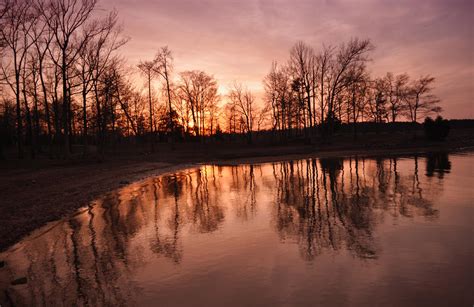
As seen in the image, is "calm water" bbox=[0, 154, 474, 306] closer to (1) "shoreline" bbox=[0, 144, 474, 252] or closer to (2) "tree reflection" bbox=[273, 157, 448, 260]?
(2) "tree reflection" bbox=[273, 157, 448, 260]

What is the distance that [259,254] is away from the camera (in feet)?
21.1

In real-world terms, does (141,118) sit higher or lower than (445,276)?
higher

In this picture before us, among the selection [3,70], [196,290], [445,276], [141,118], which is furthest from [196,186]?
[141,118]

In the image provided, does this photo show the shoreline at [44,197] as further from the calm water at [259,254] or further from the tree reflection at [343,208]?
the tree reflection at [343,208]

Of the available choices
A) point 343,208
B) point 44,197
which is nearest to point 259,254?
point 343,208

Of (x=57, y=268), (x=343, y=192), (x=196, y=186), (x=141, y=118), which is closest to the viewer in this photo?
(x=57, y=268)

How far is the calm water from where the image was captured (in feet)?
15.6

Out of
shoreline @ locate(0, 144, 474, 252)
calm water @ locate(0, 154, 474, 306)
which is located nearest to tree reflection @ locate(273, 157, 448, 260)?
calm water @ locate(0, 154, 474, 306)

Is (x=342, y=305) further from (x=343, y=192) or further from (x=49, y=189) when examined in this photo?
(x=49, y=189)

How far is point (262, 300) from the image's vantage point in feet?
15.0

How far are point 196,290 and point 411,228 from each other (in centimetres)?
547

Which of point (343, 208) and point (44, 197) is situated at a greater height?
point (44, 197)

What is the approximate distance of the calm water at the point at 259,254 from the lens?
475 centimetres

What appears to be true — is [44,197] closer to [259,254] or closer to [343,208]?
[259,254]
